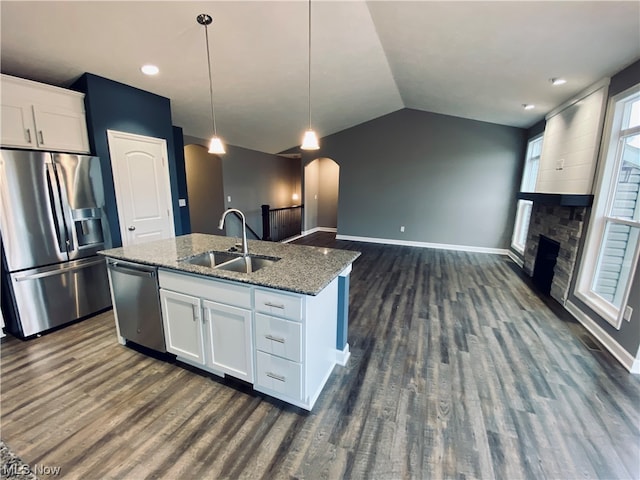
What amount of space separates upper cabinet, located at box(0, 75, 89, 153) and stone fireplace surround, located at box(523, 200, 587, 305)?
5644 millimetres

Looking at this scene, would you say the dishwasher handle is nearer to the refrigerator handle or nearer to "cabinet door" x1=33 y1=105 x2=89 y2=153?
the refrigerator handle

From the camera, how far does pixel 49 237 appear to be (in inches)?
105

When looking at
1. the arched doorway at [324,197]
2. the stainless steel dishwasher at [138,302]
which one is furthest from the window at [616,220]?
the arched doorway at [324,197]

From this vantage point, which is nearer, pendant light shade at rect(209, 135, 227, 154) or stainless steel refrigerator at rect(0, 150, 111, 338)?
stainless steel refrigerator at rect(0, 150, 111, 338)

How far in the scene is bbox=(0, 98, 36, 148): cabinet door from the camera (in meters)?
2.38

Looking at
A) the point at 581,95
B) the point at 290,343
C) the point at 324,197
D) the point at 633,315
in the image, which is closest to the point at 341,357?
the point at 290,343

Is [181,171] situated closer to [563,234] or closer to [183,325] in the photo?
[183,325]

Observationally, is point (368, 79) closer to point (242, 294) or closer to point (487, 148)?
point (487, 148)

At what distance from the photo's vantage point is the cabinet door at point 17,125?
2.38 m

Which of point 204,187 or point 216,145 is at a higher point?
point 216,145

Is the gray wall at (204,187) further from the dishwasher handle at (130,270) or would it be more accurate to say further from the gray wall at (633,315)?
the gray wall at (633,315)

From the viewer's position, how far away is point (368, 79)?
14.2ft

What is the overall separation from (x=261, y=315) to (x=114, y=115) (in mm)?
2975

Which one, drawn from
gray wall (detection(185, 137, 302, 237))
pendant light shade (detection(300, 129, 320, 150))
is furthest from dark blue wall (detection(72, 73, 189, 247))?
pendant light shade (detection(300, 129, 320, 150))
